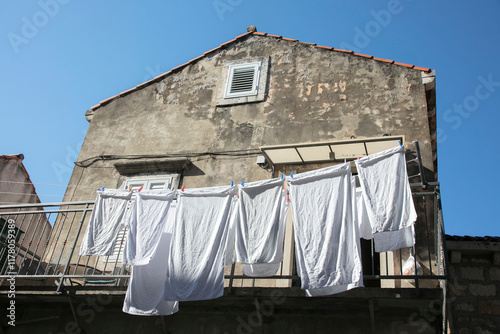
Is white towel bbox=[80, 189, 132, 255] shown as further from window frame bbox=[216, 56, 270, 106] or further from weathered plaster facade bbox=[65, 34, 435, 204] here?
window frame bbox=[216, 56, 270, 106]

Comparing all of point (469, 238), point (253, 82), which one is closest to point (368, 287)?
point (469, 238)

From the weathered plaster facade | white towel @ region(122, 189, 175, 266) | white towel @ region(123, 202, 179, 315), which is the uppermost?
the weathered plaster facade

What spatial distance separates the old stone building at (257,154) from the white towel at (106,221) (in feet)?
1.15

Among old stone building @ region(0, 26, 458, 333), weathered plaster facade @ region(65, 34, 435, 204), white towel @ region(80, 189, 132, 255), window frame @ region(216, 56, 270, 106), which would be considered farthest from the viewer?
window frame @ region(216, 56, 270, 106)

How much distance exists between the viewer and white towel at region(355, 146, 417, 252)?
6.18 m

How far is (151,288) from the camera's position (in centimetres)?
686

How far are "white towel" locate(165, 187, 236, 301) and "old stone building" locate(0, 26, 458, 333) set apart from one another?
1.22ft

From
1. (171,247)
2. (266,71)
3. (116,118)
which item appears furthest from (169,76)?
(171,247)

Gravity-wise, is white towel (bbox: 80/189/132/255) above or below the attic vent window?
below

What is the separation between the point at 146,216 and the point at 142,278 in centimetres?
95

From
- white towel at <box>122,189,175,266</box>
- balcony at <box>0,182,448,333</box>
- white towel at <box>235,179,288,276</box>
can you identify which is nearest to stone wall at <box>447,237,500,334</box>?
balcony at <box>0,182,448,333</box>

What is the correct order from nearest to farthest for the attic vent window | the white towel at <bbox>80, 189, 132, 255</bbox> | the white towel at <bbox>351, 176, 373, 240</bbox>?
the white towel at <bbox>351, 176, 373, 240</bbox> < the white towel at <bbox>80, 189, 132, 255</bbox> < the attic vent window

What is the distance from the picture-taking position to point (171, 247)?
6.89 meters

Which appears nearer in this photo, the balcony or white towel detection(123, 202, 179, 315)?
the balcony
